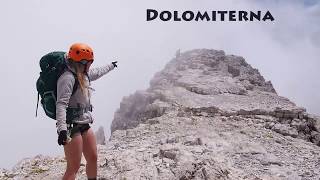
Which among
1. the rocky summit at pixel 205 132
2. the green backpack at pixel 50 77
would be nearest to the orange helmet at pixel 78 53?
the green backpack at pixel 50 77

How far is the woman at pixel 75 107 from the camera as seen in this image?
27.1ft

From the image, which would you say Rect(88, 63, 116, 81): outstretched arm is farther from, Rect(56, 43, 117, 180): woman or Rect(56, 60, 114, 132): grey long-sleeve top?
Rect(56, 60, 114, 132): grey long-sleeve top

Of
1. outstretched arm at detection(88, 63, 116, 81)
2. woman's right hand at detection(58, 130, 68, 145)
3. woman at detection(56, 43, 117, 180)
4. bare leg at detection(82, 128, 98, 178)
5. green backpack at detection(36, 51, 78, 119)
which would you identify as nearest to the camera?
woman's right hand at detection(58, 130, 68, 145)

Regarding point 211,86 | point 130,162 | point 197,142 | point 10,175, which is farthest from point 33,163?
point 211,86

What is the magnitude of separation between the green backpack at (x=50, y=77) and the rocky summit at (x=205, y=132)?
4.33m

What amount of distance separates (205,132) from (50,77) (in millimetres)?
14528

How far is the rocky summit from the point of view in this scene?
1312 centimetres

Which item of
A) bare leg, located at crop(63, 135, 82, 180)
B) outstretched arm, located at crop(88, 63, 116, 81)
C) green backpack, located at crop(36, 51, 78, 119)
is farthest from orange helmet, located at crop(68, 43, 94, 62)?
bare leg, located at crop(63, 135, 82, 180)

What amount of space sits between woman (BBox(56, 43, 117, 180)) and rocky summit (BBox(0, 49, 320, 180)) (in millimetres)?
3676

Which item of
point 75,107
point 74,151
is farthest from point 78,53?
point 74,151

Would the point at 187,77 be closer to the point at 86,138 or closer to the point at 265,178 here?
the point at 265,178

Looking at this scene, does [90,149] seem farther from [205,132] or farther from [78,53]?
[205,132]

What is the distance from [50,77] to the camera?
8.47 meters

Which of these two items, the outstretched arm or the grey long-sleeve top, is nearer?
the grey long-sleeve top
